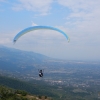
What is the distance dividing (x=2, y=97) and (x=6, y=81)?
98284 millimetres

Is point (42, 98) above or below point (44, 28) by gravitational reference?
below

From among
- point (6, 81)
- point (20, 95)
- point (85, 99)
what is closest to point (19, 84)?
point (6, 81)

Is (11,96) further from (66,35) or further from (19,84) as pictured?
(19,84)

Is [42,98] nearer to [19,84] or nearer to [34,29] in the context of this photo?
[34,29]

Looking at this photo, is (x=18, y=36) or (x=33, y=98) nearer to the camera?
(x=18, y=36)

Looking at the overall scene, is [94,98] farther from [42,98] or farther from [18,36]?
[18,36]

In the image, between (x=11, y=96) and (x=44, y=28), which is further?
(x=11, y=96)

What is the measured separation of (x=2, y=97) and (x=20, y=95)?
13.9 feet

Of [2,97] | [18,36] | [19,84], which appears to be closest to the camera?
[18,36]

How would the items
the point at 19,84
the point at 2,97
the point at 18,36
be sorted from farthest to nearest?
1. the point at 19,84
2. the point at 2,97
3. the point at 18,36

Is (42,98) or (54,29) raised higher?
(54,29)

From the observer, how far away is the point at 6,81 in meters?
145

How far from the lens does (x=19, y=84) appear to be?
14388cm

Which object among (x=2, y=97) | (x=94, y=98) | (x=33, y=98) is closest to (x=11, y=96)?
(x=2, y=97)
